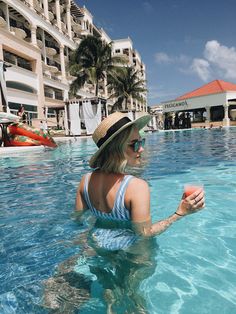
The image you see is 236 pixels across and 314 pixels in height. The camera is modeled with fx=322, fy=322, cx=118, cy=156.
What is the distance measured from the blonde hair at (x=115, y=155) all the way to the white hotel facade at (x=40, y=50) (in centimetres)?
2084

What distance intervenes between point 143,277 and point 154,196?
3.57 metres

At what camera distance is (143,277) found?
2279 mm

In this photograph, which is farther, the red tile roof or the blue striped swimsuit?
the red tile roof

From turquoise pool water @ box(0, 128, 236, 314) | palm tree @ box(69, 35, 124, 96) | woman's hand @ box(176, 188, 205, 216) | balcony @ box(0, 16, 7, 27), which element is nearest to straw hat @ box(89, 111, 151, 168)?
woman's hand @ box(176, 188, 205, 216)

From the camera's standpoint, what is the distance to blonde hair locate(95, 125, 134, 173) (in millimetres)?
2170

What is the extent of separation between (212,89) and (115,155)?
47.2 m

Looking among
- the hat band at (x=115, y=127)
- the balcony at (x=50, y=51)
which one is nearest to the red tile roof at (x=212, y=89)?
the balcony at (x=50, y=51)

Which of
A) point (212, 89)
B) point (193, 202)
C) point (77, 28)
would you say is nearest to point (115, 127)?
point (193, 202)

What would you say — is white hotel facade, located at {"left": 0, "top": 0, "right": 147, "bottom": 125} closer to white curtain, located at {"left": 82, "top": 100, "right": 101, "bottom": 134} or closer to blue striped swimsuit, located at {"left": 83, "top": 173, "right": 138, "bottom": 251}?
white curtain, located at {"left": 82, "top": 100, "right": 101, "bottom": 134}

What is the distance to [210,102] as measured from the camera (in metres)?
44.7

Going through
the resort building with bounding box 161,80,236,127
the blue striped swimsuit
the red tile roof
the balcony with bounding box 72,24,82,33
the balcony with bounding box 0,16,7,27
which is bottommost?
the blue striped swimsuit

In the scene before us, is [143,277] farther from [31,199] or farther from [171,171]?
[171,171]

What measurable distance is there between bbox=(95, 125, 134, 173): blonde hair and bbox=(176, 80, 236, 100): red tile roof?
145ft

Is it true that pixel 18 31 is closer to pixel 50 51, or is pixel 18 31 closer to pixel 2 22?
pixel 2 22
